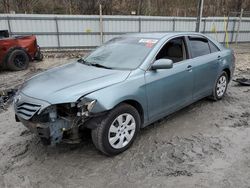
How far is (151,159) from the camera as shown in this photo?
11.2ft

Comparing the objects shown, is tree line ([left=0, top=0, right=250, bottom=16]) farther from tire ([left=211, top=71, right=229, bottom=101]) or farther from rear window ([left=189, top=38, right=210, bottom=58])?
rear window ([left=189, top=38, right=210, bottom=58])

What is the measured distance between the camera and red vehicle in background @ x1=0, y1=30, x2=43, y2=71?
27.9 ft

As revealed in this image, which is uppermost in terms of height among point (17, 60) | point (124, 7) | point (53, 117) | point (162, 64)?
point (124, 7)

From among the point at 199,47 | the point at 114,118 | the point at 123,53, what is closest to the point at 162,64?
the point at 123,53

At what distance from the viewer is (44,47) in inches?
522

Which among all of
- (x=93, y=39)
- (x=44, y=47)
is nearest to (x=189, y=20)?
(x=93, y=39)

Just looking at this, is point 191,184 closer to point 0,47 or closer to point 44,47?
point 0,47

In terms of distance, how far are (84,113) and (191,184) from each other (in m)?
1.46

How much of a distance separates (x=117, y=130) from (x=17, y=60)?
6.77m

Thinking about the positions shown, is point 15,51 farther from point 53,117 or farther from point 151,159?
point 151,159

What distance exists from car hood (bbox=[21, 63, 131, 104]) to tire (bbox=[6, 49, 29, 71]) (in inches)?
212

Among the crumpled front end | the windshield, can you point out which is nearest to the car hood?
the crumpled front end

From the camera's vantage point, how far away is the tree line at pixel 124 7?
59.4ft

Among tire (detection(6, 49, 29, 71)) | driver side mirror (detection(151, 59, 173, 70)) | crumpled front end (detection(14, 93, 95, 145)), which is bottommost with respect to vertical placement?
tire (detection(6, 49, 29, 71))
